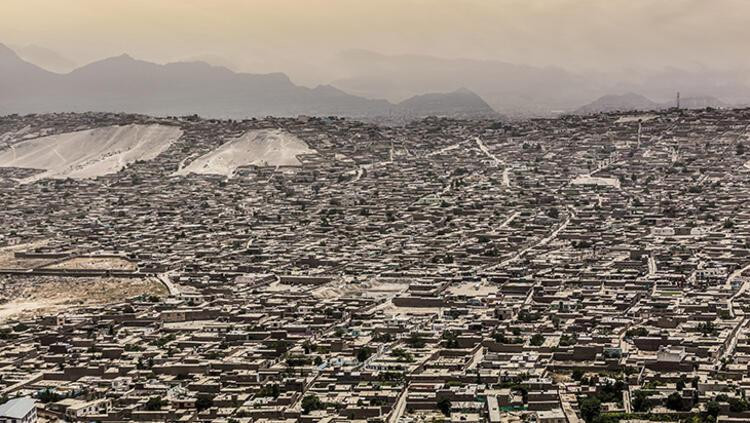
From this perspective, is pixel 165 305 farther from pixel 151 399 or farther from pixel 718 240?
pixel 718 240

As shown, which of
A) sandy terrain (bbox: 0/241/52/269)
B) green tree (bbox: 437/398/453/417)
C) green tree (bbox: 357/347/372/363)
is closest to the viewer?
green tree (bbox: 437/398/453/417)

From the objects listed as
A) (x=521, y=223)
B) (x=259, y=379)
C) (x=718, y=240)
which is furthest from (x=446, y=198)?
(x=259, y=379)

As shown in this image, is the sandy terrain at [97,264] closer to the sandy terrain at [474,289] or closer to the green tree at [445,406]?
the sandy terrain at [474,289]

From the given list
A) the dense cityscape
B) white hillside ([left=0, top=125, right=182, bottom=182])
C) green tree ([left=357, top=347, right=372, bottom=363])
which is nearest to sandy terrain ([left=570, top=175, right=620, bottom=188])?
the dense cityscape

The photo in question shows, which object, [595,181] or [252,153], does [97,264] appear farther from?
[252,153]

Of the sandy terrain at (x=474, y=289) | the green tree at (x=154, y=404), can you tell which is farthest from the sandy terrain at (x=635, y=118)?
the green tree at (x=154, y=404)

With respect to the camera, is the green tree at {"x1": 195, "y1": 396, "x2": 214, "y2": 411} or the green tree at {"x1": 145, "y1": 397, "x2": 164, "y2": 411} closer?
the green tree at {"x1": 145, "y1": 397, "x2": 164, "y2": 411}

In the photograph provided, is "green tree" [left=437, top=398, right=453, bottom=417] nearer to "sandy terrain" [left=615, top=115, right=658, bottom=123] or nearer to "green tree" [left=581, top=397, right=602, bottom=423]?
"green tree" [left=581, top=397, right=602, bottom=423]

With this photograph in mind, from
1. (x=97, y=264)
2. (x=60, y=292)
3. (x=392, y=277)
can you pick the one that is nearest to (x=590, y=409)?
(x=392, y=277)
